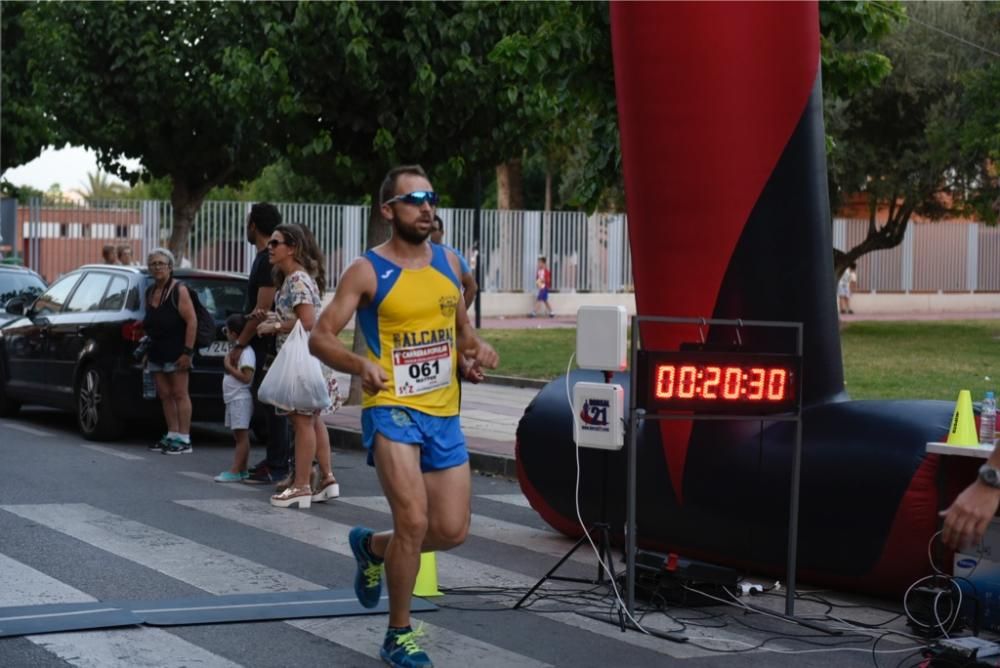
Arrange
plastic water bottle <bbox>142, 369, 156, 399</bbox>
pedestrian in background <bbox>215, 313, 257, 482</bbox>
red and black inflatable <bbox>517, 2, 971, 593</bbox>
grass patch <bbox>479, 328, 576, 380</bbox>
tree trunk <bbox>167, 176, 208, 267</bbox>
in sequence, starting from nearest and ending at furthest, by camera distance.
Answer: red and black inflatable <bbox>517, 2, 971, 593</bbox> < pedestrian in background <bbox>215, 313, 257, 482</bbox> < plastic water bottle <bbox>142, 369, 156, 399</bbox> < grass patch <bbox>479, 328, 576, 380</bbox> < tree trunk <bbox>167, 176, 208, 267</bbox>

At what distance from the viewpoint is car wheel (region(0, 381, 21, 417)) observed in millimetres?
16422

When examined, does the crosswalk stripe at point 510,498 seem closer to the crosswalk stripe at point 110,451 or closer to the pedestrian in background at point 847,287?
the crosswalk stripe at point 110,451

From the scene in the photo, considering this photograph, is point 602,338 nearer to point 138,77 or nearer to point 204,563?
point 204,563

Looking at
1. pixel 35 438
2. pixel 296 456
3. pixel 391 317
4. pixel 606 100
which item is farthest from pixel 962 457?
pixel 35 438

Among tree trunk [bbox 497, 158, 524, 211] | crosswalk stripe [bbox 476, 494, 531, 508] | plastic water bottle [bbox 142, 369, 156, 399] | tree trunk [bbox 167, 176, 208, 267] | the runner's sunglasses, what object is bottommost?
crosswalk stripe [bbox 476, 494, 531, 508]

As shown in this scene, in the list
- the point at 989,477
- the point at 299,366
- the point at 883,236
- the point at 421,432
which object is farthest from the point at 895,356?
the point at 989,477

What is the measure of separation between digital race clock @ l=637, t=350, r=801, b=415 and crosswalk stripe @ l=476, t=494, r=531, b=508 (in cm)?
374

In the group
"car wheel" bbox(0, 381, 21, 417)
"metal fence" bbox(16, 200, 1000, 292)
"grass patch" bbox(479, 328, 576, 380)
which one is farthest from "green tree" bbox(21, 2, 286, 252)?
"car wheel" bbox(0, 381, 21, 417)

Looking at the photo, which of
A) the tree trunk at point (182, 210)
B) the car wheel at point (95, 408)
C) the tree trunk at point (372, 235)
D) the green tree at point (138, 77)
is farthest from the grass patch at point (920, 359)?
the tree trunk at point (182, 210)

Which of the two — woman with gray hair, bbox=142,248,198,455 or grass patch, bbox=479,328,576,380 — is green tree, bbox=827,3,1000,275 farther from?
woman with gray hair, bbox=142,248,198,455

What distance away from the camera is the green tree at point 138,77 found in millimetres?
29641

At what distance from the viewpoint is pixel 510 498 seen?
1162cm

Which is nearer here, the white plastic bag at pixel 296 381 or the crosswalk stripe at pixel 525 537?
the crosswalk stripe at pixel 525 537

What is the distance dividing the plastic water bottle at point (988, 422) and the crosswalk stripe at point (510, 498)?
4.37 m
